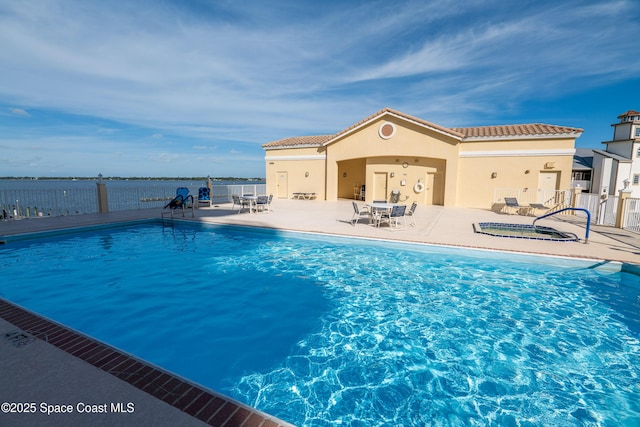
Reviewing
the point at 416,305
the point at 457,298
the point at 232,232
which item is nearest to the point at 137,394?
the point at 416,305

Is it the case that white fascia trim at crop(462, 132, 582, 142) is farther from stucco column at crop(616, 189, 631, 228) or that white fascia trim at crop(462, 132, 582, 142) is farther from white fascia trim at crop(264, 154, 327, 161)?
white fascia trim at crop(264, 154, 327, 161)

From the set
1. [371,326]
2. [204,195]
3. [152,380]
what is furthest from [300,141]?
[152,380]

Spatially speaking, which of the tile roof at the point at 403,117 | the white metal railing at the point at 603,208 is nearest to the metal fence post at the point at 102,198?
the tile roof at the point at 403,117

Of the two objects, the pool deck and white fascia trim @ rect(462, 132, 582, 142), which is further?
white fascia trim @ rect(462, 132, 582, 142)

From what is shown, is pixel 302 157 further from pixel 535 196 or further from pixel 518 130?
pixel 535 196

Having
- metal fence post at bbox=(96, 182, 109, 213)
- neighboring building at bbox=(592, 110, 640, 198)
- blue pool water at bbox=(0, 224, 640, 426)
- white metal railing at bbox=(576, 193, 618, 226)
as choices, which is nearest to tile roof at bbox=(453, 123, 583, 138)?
white metal railing at bbox=(576, 193, 618, 226)

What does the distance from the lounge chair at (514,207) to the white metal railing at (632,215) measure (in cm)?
374

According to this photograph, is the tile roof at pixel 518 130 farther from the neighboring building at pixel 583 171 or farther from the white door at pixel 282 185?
the neighboring building at pixel 583 171

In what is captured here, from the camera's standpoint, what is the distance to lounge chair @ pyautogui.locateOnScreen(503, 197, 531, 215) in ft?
46.0

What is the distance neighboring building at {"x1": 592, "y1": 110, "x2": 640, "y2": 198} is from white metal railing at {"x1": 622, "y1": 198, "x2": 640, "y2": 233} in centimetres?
2959

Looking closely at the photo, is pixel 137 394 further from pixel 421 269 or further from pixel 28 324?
pixel 421 269

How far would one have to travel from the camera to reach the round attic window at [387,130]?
17703 millimetres

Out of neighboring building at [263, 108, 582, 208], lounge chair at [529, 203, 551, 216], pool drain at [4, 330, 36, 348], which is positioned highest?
neighboring building at [263, 108, 582, 208]

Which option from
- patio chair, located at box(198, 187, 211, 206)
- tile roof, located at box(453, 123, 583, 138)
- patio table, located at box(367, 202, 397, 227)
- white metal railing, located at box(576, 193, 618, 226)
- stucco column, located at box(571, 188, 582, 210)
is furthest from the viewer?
patio chair, located at box(198, 187, 211, 206)
